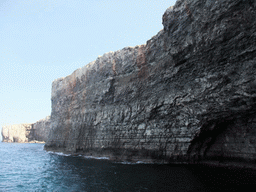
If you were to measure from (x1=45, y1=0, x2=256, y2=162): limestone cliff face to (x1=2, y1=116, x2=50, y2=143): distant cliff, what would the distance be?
83.9m

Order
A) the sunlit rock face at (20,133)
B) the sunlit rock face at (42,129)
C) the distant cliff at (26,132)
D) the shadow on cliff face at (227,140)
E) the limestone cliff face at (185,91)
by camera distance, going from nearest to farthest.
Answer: the limestone cliff face at (185,91)
the shadow on cliff face at (227,140)
the sunlit rock face at (42,129)
the distant cliff at (26,132)
the sunlit rock face at (20,133)

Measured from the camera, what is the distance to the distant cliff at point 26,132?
100m

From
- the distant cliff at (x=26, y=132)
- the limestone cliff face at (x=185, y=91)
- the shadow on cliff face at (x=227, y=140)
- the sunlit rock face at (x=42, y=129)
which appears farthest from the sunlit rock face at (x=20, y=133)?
the shadow on cliff face at (x=227, y=140)

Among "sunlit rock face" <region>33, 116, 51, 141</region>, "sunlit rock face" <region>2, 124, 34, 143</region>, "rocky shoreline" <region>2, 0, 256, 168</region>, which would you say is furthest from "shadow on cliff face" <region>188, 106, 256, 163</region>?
"sunlit rock face" <region>2, 124, 34, 143</region>

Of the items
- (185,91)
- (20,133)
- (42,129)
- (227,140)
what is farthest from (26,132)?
(227,140)

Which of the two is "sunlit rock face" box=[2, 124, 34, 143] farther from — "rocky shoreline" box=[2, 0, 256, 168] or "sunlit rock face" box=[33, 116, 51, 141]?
"rocky shoreline" box=[2, 0, 256, 168]

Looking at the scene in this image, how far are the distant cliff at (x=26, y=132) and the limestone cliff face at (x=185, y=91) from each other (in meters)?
83.9

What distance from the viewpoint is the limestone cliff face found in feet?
45.7

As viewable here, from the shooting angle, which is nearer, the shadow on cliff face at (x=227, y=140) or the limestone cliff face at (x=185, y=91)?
the limestone cliff face at (x=185, y=91)

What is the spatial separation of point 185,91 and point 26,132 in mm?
120361

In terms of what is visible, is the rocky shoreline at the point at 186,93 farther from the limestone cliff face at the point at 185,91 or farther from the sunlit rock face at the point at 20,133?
the sunlit rock face at the point at 20,133

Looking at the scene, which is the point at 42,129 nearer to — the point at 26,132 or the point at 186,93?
the point at 26,132

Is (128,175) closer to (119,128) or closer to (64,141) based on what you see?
(119,128)

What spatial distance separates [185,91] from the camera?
1773 centimetres
